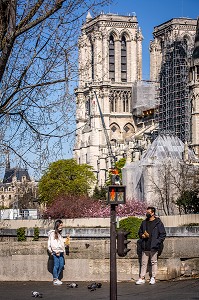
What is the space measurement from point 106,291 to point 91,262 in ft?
6.10

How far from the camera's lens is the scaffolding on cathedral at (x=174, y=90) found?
4257 inches

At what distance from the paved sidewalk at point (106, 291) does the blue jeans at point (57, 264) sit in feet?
0.87

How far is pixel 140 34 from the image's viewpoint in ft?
474

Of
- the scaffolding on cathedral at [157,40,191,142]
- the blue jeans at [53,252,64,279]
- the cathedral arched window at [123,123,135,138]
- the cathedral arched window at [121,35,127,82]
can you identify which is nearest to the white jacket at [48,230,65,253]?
the blue jeans at [53,252,64,279]

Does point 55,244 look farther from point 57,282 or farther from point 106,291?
point 106,291

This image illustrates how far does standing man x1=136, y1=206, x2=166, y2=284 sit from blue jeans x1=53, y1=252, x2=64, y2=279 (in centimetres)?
177

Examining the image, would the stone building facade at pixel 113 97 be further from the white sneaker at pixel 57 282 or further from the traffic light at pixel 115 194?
the traffic light at pixel 115 194

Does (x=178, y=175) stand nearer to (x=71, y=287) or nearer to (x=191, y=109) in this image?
(x=191, y=109)

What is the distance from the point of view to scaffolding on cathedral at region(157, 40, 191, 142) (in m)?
108

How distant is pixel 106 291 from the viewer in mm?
17047

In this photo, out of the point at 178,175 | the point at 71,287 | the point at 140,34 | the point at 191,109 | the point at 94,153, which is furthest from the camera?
the point at 140,34

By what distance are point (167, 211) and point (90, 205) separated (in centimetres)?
746

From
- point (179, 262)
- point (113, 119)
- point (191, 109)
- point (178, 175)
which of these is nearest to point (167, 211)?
point (178, 175)

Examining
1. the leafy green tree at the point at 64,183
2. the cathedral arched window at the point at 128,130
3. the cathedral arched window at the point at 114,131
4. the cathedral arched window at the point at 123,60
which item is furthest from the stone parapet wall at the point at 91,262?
the cathedral arched window at the point at 123,60
